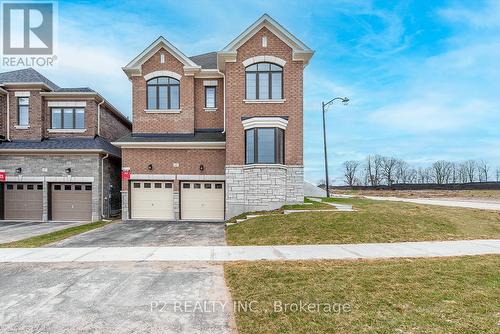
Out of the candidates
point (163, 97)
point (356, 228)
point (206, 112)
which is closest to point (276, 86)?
point (206, 112)

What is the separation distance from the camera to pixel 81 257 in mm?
8547

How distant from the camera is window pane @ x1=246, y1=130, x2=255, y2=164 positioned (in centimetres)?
1619

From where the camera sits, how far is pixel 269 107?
16.5m

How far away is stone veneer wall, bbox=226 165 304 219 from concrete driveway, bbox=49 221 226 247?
238cm

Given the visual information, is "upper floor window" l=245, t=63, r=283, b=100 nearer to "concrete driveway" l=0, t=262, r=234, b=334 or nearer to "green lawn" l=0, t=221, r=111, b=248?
"green lawn" l=0, t=221, r=111, b=248

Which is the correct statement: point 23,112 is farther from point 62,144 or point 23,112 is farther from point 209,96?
point 209,96

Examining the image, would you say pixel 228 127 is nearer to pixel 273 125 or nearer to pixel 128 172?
pixel 273 125

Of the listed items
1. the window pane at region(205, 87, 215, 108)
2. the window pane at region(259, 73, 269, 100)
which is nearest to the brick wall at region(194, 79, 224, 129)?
the window pane at region(205, 87, 215, 108)

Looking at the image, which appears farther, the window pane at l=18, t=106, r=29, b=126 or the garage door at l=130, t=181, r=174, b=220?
the window pane at l=18, t=106, r=29, b=126

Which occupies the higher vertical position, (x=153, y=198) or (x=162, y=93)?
(x=162, y=93)

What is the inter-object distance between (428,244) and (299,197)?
726 centimetres

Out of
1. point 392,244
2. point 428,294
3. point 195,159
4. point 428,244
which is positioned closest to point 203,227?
point 195,159

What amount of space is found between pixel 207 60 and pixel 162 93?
4.83 metres

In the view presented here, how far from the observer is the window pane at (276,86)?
1662cm
